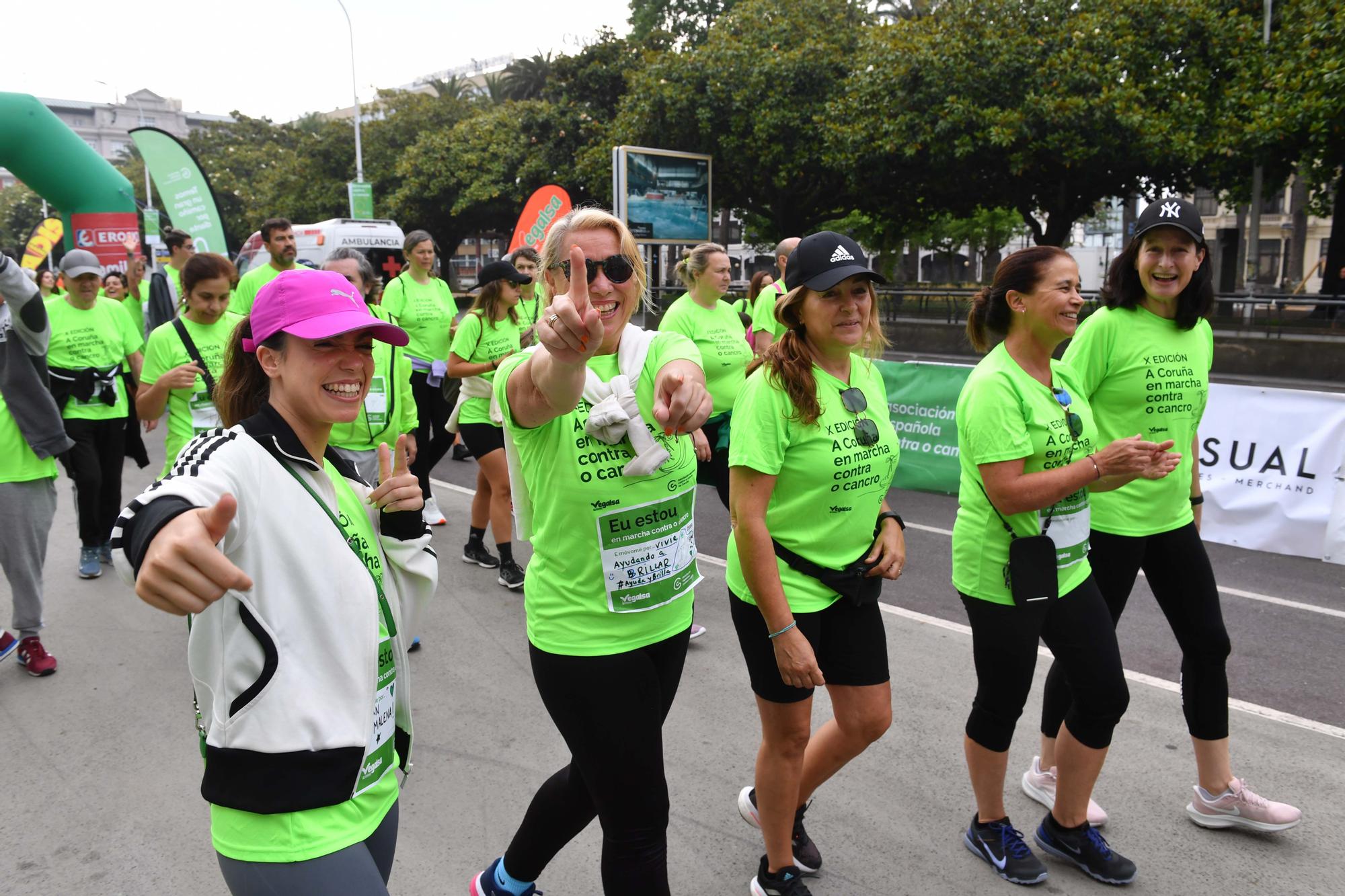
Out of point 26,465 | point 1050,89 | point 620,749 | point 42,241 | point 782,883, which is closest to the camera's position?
point 620,749

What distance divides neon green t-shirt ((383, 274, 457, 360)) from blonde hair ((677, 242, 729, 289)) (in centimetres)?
171

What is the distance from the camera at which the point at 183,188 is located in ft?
63.1

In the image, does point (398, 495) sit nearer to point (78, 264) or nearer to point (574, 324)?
point (574, 324)

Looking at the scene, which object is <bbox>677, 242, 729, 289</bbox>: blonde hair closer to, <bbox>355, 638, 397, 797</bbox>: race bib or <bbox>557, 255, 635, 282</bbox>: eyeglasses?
<bbox>557, 255, 635, 282</bbox>: eyeglasses

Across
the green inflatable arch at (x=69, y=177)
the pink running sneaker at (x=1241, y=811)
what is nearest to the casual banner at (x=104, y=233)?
the green inflatable arch at (x=69, y=177)

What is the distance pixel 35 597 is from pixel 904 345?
19235 mm

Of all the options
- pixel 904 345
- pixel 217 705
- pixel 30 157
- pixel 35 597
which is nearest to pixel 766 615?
pixel 217 705

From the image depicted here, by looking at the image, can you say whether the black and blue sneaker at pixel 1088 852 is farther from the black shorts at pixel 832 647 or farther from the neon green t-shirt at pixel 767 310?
the neon green t-shirt at pixel 767 310

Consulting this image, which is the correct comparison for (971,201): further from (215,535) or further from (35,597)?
(215,535)

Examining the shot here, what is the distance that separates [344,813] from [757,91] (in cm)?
2303

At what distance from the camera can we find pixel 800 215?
2772 centimetres

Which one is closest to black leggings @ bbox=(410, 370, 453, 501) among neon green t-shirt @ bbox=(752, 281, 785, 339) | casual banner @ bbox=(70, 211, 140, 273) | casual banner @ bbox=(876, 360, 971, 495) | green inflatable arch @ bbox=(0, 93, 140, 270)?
neon green t-shirt @ bbox=(752, 281, 785, 339)

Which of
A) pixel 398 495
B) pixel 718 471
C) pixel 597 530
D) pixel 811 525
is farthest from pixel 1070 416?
pixel 718 471

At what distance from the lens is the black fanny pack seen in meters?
2.75
